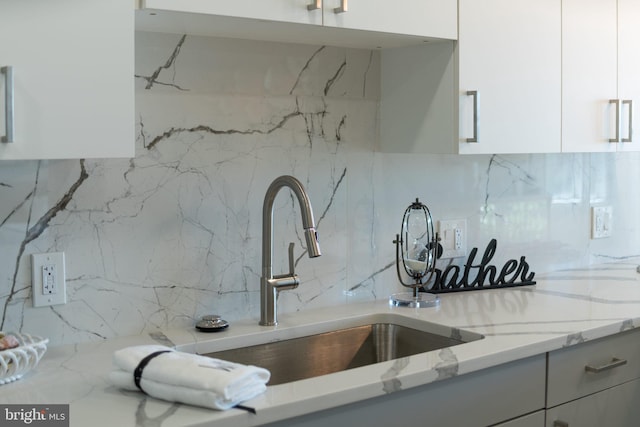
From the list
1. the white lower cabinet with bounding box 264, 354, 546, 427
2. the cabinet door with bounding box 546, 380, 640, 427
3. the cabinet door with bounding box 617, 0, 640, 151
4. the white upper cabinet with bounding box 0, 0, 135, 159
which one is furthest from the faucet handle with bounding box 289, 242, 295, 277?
the cabinet door with bounding box 617, 0, 640, 151

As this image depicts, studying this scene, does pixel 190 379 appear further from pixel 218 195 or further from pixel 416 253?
pixel 416 253

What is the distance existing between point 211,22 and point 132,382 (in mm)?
836

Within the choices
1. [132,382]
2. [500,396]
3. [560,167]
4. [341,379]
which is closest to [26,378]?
[132,382]

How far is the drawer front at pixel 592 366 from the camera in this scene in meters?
2.00

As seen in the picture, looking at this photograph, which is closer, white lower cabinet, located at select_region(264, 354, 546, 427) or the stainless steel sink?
white lower cabinet, located at select_region(264, 354, 546, 427)

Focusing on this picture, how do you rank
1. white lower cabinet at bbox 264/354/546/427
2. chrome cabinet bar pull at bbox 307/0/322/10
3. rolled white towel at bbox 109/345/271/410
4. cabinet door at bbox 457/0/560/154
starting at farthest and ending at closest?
cabinet door at bbox 457/0/560/154 → chrome cabinet bar pull at bbox 307/0/322/10 → white lower cabinet at bbox 264/354/546/427 → rolled white towel at bbox 109/345/271/410

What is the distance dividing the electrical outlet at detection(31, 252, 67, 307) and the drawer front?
1.23 meters

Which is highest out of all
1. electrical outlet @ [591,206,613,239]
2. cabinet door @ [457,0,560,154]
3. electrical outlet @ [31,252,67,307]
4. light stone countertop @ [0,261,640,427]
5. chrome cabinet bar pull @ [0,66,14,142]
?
cabinet door @ [457,0,560,154]

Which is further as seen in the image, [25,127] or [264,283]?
[264,283]

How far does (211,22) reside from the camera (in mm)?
1809

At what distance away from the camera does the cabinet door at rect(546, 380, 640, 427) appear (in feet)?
6.64

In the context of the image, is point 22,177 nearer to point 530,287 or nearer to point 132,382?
point 132,382

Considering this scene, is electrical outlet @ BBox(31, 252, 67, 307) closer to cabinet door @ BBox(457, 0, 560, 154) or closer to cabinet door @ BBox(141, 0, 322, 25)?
cabinet door @ BBox(141, 0, 322, 25)

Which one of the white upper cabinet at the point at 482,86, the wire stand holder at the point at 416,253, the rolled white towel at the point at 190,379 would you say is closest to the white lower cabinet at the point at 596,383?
the wire stand holder at the point at 416,253
